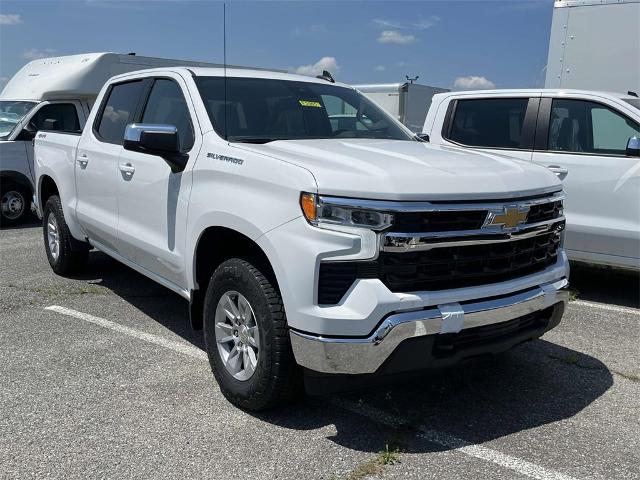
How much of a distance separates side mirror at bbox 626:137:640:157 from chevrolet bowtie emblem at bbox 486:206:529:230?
2947 mm

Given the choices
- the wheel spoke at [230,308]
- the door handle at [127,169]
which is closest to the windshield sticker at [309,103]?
the door handle at [127,169]

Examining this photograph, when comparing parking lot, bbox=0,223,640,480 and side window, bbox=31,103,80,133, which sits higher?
side window, bbox=31,103,80,133

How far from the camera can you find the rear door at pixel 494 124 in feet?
21.3

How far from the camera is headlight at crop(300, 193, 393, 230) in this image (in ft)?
9.58

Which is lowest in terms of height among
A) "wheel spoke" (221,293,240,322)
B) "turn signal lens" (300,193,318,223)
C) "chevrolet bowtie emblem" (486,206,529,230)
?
"wheel spoke" (221,293,240,322)

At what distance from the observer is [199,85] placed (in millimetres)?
4242

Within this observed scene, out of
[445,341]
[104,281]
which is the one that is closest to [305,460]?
[445,341]

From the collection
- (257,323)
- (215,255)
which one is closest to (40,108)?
(215,255)

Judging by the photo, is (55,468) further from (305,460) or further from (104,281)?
(104,281)

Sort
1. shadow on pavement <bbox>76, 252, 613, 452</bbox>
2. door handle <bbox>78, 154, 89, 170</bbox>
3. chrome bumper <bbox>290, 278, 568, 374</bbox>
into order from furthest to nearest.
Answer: door handle <bbox>78, 154, 89, 170</bbox> < shadow on pavement <bbox>76, 252, 613, 452</bbox> < chrome bumper <bbox>290, 278, 568, 374</bbox>

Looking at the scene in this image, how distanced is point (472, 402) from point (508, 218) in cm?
117

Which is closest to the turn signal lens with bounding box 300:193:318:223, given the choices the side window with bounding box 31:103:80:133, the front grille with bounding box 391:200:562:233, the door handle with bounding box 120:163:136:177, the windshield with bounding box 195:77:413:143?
the front grille with bounding box 391:200:562:233

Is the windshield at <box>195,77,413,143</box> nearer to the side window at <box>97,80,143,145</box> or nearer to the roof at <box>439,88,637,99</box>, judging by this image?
the side window at <box>97,80,143,145</box>

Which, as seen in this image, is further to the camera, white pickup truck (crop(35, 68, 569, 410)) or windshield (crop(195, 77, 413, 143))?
windshield (crop(195, 77, 413, 143))
